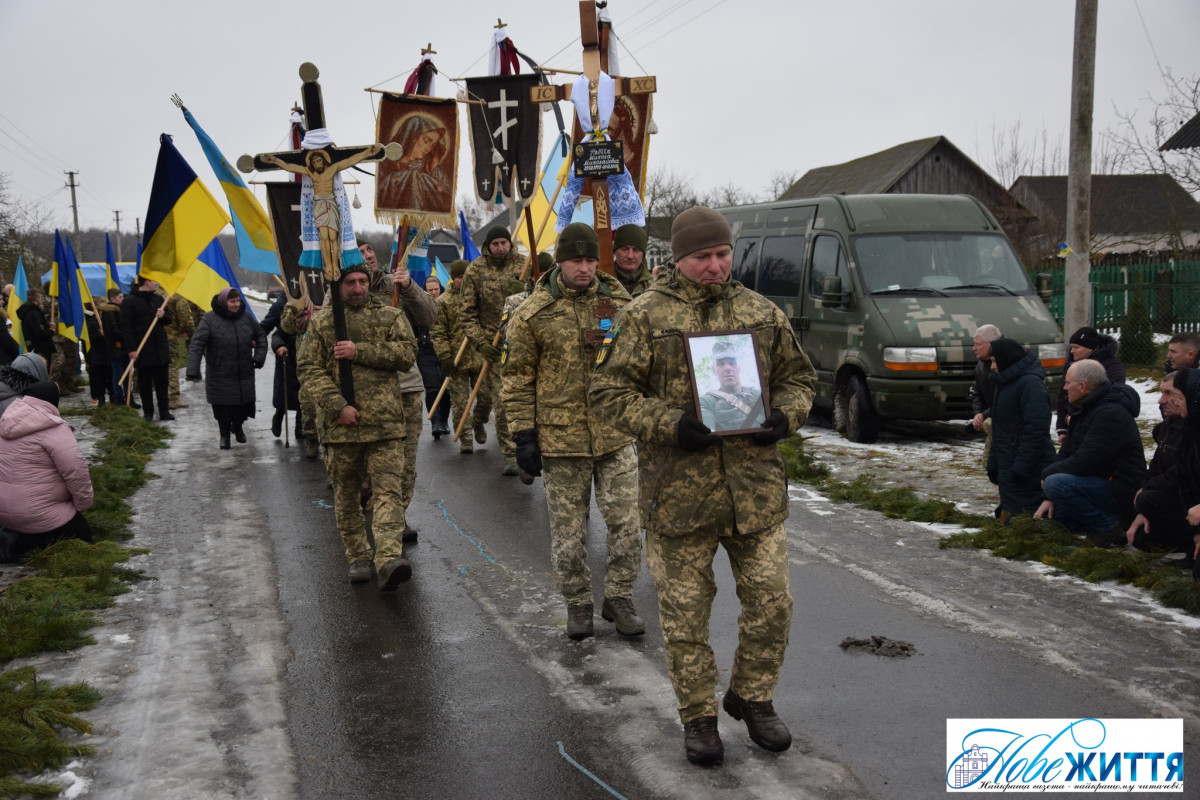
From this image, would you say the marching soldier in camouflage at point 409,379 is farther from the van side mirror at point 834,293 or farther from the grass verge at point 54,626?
the van side mirror at point 834,293

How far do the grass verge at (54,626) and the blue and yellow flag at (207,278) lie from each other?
147 inches

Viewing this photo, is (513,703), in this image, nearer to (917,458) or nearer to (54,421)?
(54,421)

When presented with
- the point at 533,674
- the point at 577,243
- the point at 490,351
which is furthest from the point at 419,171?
the point at 533,674

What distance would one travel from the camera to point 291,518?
8.54 meters

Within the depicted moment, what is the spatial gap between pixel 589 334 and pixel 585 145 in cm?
248

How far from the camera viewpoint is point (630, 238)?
6.89m

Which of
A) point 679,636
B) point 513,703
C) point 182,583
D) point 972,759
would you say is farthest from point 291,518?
point 972,759

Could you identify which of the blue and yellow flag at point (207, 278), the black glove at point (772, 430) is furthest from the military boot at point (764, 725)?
the blue and yellow flag at point (207, 278)

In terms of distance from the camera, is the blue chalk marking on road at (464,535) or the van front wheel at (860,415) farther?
the van front wheel at (860,415)

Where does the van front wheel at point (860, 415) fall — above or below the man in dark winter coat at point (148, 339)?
below

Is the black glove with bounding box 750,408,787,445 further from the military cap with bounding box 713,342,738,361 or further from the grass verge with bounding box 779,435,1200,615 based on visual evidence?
the grass verge with bounding box 779,435,1200,615

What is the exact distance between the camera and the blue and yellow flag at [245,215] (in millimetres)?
9484

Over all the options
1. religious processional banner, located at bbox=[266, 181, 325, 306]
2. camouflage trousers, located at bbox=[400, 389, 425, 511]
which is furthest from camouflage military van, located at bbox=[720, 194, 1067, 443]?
religious processional banner, located at bbox=[266, 181, 325, 306]

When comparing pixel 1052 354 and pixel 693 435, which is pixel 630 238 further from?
pixel 1052 354
